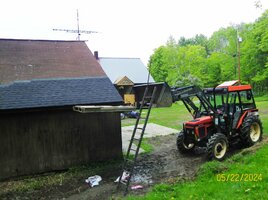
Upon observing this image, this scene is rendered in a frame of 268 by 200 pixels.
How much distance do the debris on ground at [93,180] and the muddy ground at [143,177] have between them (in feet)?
0.42

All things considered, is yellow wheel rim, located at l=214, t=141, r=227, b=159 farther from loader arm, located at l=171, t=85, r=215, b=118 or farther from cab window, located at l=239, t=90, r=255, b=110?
cab window, located at l=239, t=90, r=255, b=110

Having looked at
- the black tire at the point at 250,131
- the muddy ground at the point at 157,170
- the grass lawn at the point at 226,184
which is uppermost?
the black tire at the point at 250,131

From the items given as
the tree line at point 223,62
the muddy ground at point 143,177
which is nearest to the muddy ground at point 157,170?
the muddy ground at point 143,177

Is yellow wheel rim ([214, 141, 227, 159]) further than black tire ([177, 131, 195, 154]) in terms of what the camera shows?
No

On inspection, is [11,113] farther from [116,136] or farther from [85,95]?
[116,136]

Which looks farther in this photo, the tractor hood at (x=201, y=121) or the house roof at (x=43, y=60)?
the house roof at (x=43, y=60)

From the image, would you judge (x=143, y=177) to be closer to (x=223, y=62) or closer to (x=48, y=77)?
(x=48, y=77)

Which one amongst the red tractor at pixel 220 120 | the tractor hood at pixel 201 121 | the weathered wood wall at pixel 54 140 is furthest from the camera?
the tractor hood at pixel 201 121

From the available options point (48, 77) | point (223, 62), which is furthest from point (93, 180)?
point (223, 62)

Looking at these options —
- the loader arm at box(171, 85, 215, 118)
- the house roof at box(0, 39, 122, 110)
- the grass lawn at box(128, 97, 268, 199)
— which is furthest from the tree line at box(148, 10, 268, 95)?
the grass lawn at box(128, 97, 268, 199)

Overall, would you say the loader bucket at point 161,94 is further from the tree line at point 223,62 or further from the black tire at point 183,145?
the tree line at point 223,62

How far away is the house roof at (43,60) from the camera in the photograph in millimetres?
9758

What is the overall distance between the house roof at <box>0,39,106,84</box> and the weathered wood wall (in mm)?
1751
